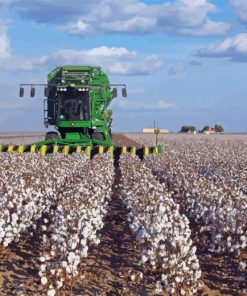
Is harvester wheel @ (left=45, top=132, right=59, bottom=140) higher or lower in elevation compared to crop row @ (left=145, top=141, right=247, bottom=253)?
higher

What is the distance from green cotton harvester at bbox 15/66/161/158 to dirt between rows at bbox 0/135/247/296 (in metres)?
14.2

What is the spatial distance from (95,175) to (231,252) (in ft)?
→ 15.1

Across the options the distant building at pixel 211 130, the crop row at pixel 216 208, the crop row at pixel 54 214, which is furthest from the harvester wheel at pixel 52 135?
the distant building at pixel 211 130

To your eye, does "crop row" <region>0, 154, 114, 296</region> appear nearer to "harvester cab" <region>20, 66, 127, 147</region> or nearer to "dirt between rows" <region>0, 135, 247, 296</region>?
"dirt between rows" <region>0, 135, 247, 296</region>

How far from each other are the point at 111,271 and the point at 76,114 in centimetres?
1704

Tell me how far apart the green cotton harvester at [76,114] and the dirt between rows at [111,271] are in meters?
14.2

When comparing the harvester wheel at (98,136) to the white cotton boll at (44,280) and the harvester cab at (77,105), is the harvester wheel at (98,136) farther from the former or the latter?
the white cotton boll at (44,280)

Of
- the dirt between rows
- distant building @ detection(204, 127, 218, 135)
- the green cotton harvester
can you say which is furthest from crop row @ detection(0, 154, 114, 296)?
distant building @ detection(204, 127, 218, 135)

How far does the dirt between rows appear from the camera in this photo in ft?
26.0

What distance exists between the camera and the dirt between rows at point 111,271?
791cm

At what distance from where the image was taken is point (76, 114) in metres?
25.7

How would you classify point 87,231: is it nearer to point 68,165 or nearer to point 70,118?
point 68,165

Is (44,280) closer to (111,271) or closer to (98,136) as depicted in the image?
(111,271)

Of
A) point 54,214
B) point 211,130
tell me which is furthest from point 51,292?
point 211,130
